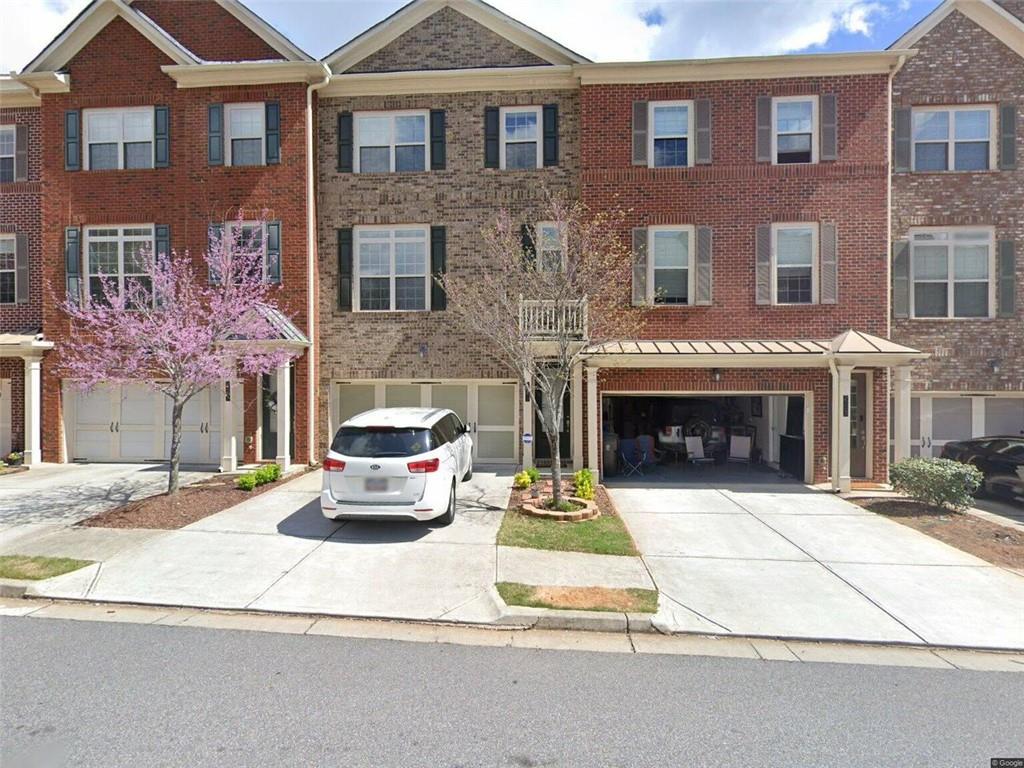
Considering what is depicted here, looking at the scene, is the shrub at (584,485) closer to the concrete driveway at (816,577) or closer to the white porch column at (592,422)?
the concrete driveway at (816,577)

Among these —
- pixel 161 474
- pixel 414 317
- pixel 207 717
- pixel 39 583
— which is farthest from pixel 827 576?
pixel 161 474

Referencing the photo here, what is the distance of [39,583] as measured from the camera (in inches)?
222

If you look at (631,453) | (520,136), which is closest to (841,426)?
(631,453)

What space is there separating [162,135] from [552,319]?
35.8 feet

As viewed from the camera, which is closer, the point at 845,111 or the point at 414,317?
the point at 845,111

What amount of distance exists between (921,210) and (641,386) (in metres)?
8.04

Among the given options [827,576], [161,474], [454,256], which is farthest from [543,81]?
[161,474]


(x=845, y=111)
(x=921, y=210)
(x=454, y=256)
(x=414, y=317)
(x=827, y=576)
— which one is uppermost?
(x=845, y=111)

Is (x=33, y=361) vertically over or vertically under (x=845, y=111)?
under

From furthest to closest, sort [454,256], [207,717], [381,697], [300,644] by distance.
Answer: [454,256]
[300,644]
[381,697]
[207,717]

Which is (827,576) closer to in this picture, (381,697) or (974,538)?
(974,538)

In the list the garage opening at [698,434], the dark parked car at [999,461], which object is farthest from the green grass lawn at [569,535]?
the dark parked car at [999,461]

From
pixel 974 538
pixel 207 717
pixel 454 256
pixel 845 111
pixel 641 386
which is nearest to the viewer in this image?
pixel 207 717

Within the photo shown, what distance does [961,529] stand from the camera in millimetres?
8148
